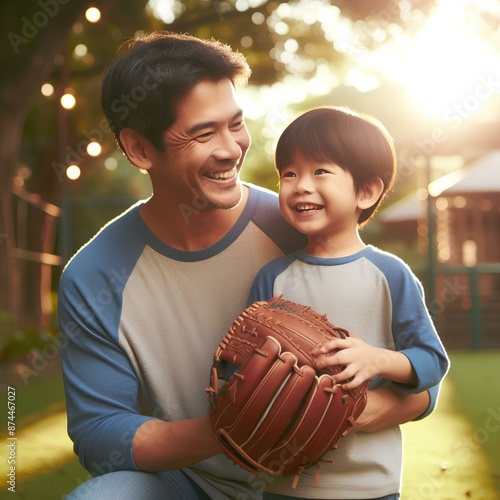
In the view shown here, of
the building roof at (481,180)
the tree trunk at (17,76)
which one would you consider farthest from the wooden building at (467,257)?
the tree trunk at (17,76)

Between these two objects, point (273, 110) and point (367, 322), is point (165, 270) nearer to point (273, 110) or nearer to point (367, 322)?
point (367, 322)

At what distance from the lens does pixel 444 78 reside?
504 inches

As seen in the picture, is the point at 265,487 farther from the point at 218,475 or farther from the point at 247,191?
the point at 247,191

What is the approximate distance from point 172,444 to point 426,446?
3925 millimetres

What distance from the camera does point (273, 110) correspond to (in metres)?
13.6

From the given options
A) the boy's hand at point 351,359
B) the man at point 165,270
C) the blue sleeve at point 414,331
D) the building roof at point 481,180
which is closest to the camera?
the boy's hand at point 351,359

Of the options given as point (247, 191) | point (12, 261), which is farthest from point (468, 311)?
point (247, 191)

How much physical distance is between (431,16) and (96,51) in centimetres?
595

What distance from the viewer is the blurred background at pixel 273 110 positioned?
983 cm

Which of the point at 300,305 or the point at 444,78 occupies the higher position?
the point at 444,78

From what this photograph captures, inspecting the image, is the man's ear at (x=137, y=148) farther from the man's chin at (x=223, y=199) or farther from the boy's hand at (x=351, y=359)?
the boy's hand at (x=351, y=359)

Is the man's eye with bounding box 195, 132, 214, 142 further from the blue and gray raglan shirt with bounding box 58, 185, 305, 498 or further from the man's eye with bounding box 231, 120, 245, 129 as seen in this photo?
the blue and gray raglan shirt with bounding box 58, 185, 305, 498

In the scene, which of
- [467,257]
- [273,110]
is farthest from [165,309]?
[467,257]

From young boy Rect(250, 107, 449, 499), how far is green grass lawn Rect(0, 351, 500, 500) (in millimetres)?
2175
